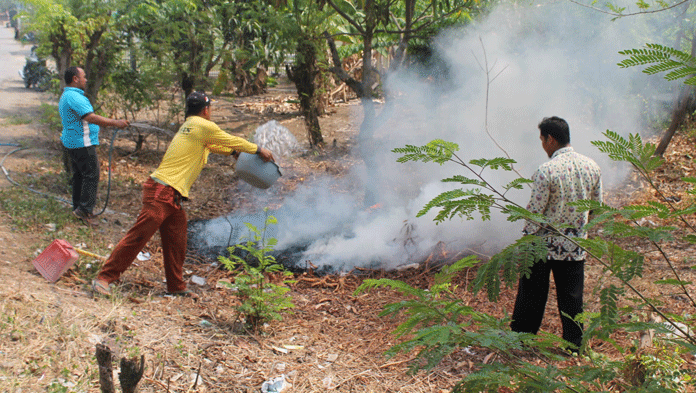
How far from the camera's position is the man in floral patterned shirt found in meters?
3.08

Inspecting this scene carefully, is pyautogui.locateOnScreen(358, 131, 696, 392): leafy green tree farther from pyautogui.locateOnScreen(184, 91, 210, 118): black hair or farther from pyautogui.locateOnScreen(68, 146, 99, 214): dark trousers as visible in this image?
pyautogui.locateOnScreen(68, 146, 99, 214): dark trousers

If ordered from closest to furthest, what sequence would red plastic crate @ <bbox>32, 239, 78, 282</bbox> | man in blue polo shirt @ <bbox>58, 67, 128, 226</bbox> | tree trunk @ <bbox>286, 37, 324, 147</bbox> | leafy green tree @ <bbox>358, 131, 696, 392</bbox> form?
leafy green tree @ <bbox>358, 131, 696, 392</bbox> → red plastic crate @ <bbox>32, 239, 78, 282</bbox> → man in blue polo shirt @ <bbox>58, 67, 128, 226</bbox> → tree trunk @ <bbox>286, 37, 324, 147</bbox>

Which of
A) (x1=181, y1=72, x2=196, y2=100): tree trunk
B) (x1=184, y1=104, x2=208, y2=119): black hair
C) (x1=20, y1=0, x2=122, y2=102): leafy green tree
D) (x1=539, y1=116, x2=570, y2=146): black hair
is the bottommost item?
(x1=184, y1=104, x2=208, y2=119): black hair

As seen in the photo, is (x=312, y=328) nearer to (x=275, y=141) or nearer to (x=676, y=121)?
(x=275, y=141)

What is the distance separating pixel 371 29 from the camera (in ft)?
20.8

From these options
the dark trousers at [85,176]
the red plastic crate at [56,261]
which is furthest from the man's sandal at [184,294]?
the dark trousers at [85,176]

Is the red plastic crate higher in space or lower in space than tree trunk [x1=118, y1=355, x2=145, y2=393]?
lower

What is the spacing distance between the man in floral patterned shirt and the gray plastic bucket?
2288 mm

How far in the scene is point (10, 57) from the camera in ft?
70.3

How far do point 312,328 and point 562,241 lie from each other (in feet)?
6.51

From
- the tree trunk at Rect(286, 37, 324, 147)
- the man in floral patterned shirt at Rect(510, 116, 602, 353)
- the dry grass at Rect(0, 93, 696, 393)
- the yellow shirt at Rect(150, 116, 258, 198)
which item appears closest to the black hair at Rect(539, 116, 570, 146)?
the man in floral patterned shirt at Rect(510, 116, 602, 353)

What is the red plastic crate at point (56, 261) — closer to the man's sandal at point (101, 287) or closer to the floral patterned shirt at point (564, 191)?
the man's sandal at point (101, 287)

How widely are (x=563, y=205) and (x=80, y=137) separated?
183 inches

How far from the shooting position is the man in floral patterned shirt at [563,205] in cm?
308
